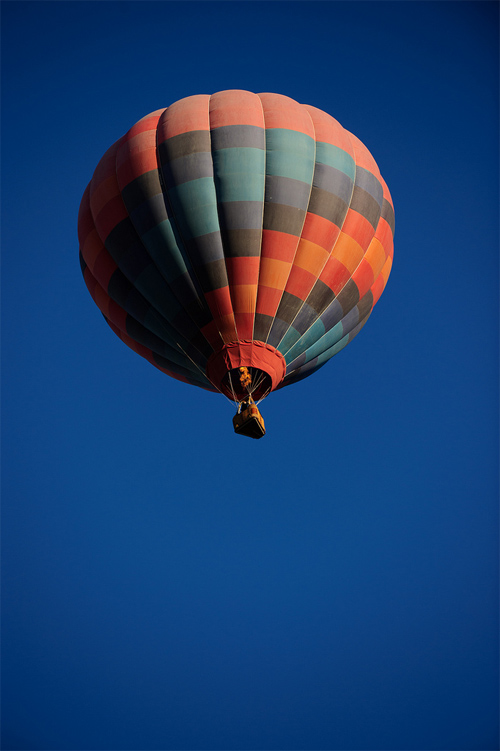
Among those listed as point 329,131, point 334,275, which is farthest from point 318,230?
point 329,131

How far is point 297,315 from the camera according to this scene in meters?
10.6

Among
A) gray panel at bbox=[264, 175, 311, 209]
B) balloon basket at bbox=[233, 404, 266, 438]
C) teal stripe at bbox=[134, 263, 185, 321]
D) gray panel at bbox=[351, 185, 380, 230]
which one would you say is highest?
gray panel at bbox=[351, 185, 380, 230]

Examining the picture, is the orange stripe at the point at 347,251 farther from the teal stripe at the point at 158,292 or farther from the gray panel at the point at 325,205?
the teal stripe at the point at 158,292

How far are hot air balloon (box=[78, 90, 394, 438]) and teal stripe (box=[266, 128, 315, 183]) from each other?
2cm

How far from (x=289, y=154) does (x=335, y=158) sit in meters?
0.82

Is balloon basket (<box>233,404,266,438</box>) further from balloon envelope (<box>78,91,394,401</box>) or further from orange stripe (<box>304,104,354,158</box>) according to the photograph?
orange stripe (<box>304,104,354,158</box>)

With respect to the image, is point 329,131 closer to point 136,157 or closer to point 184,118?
point 184,118

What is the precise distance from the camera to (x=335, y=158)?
1090 cm

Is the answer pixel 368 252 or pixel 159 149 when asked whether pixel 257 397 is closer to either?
pixel 368 252

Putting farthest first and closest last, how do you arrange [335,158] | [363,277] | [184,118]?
[363,277], [335,158], [184,118]

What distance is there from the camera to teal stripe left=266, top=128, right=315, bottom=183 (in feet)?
34.3

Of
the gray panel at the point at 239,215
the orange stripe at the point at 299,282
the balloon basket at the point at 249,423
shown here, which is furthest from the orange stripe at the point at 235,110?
the balloon basket at the point at 249,423

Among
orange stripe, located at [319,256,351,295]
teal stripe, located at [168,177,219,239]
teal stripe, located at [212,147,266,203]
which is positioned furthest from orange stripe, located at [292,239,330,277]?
teal stripe, located at [168,177,219,239]

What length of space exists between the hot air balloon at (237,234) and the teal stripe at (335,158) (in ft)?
0.07
